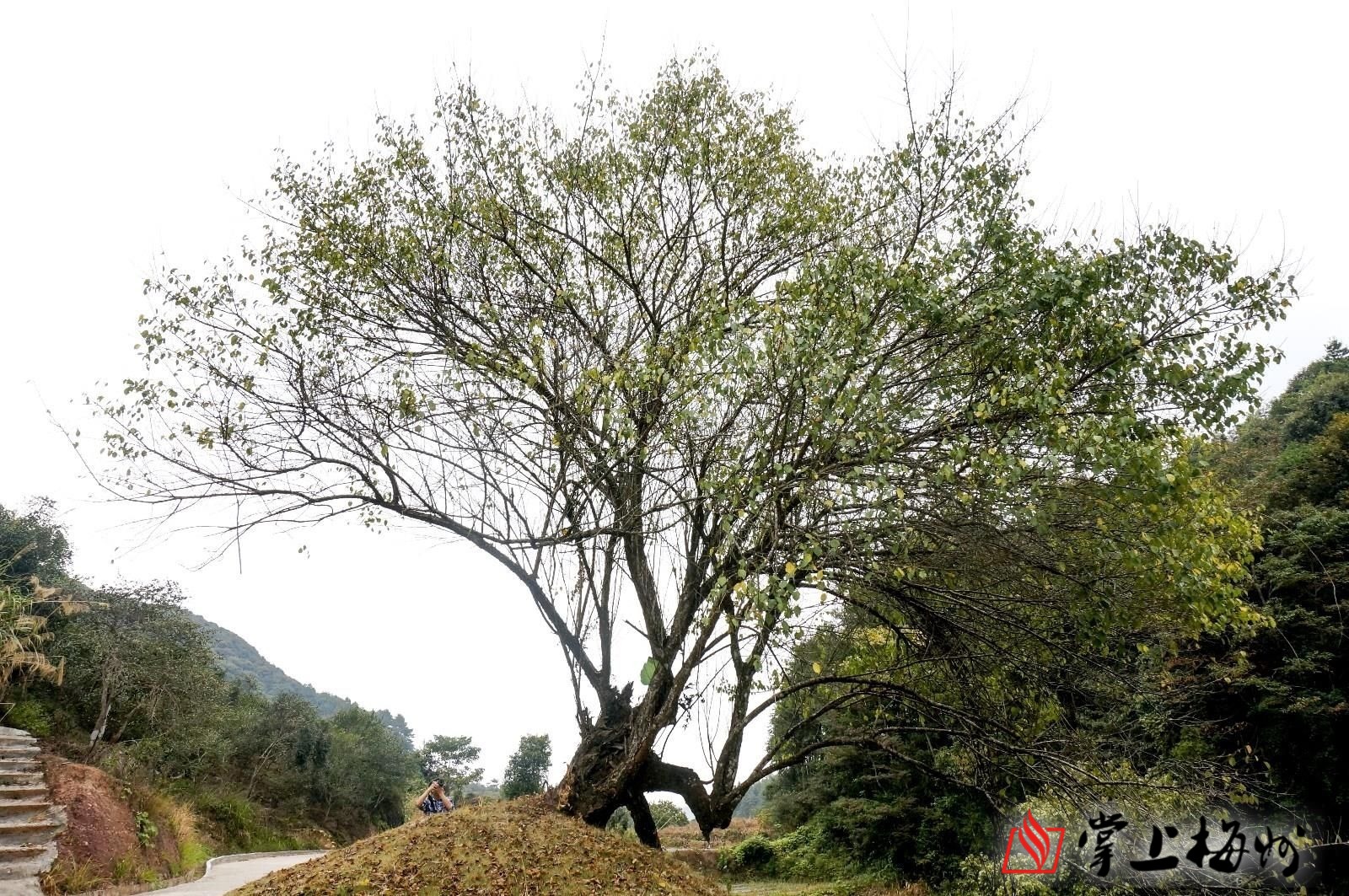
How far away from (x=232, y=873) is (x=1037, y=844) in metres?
13.0

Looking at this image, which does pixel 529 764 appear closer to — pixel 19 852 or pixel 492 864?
pixel 19 852

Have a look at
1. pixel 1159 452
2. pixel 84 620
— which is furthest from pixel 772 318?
pixel 84 620

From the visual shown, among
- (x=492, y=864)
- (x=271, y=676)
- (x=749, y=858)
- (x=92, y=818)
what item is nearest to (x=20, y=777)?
(x=92, y=818)

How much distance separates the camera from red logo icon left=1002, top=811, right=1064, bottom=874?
8445mm

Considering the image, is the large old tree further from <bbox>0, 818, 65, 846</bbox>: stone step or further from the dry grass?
the dry grass

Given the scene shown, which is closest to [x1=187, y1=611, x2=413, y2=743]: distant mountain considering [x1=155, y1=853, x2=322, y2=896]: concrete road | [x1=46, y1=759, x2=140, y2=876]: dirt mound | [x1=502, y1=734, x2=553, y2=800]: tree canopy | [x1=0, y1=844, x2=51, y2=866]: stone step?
[x1=502, y1=734, x2=553, y2=800]: tree canopy

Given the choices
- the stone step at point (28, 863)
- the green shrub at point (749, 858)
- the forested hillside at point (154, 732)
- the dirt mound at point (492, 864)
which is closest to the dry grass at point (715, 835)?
the green shrub at point (749, 858)

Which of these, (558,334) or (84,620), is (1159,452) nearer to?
(558,334)

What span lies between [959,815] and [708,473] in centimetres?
1450

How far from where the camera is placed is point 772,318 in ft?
18.8

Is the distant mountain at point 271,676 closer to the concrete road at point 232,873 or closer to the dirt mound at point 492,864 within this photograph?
the concrete road at point 232,873

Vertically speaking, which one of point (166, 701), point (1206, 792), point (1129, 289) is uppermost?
point (1129, 289)

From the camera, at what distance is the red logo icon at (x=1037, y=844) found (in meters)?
8.45

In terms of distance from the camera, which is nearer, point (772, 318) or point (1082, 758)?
point (772, 318)
